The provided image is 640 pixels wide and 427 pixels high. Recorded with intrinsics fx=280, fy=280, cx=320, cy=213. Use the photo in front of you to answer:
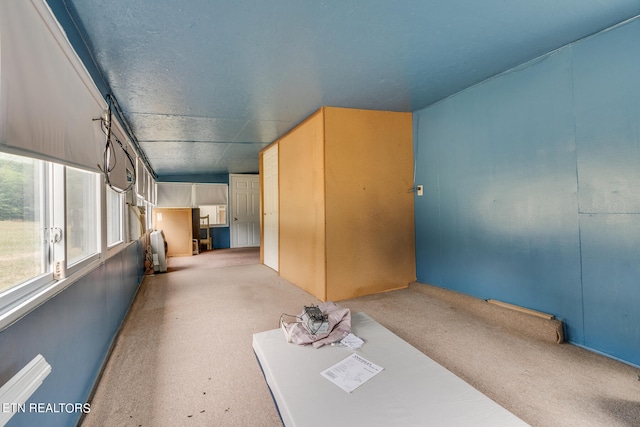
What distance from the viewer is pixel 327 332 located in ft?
5.95

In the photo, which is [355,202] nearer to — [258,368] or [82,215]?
[258,368]

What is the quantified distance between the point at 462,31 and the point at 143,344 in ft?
11.7

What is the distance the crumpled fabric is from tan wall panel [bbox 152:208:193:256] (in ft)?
21.0

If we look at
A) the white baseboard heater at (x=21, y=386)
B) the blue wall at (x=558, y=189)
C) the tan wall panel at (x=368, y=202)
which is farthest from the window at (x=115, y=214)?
the blue wall at (x=558, y=189)

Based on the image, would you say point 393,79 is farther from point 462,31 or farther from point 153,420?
point 153,420

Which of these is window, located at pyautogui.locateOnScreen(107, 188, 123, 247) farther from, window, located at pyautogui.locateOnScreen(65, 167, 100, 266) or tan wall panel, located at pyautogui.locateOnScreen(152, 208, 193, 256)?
tan wall panel, located at pyautogui.locateOnScreen(152, 208, 193, 256)

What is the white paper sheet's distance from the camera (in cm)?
137

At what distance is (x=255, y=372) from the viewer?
1.99 meters

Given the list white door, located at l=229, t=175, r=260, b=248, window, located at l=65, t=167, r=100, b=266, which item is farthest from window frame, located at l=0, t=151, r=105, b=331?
white door, located at l=229, t=175, r=260, b=248

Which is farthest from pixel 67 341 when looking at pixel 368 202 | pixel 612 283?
pixel 612 283

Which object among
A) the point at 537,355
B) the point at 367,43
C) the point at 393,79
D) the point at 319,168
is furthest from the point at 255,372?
the point at 393,79

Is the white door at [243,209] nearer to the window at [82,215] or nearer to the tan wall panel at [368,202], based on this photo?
the tan wall panel at [368,202]

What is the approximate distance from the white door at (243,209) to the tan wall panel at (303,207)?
420 cm

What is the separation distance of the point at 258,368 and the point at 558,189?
9.27ft
